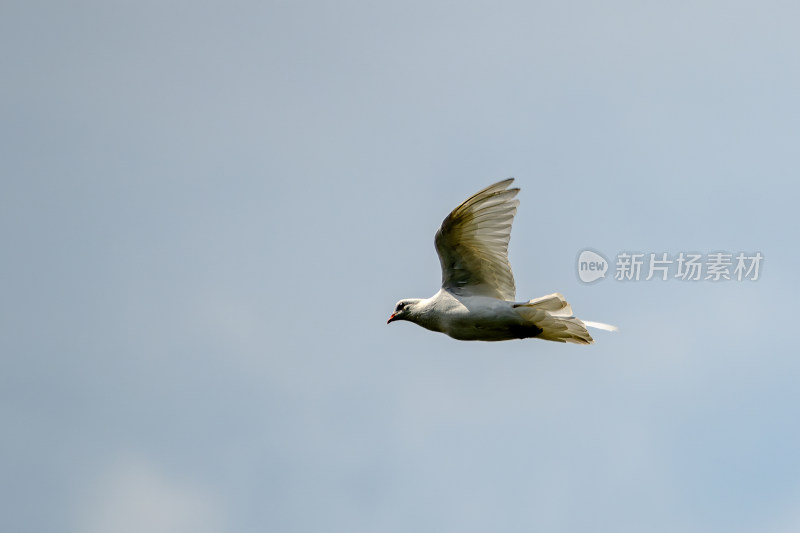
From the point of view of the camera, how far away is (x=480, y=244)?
18891 mm

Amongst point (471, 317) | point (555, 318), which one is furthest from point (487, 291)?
point (555, 318)

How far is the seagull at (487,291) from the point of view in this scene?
18.5 m

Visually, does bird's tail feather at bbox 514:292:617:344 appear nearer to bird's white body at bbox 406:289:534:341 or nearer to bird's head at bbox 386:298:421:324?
bird's white body at bbox 406:289:534:341

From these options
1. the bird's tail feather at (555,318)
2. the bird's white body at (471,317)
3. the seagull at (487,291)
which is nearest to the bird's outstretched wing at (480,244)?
the seagull at (487,291)

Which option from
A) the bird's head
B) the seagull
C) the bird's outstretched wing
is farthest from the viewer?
the bird's head

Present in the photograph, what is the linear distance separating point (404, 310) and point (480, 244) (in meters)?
1.85

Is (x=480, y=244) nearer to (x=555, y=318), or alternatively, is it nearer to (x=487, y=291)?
(x=487, y=291)

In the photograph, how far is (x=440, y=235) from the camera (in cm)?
1883

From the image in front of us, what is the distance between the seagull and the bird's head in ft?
1.16

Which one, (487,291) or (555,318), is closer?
(555,318)

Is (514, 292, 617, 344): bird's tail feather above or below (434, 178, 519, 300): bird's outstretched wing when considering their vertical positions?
below

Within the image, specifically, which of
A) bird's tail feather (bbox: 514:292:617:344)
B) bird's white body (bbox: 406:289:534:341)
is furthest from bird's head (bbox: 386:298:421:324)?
bird's tail feather (bbox: 514:292:617:344)

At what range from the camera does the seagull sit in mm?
18453

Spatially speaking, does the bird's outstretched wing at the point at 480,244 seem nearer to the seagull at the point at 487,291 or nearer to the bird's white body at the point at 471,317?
the seagull at the point at 487,291
